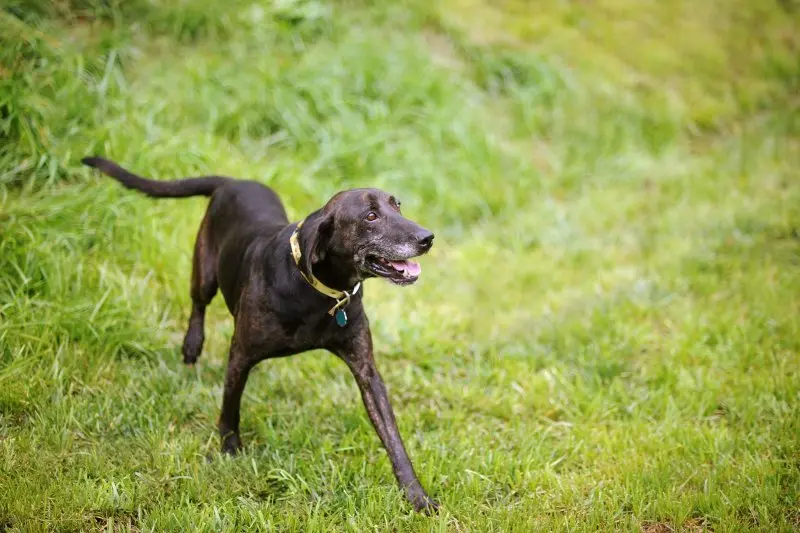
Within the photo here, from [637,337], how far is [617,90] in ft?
16.0

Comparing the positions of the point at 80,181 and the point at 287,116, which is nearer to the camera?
the point at 80,181

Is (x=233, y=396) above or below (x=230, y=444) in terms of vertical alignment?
above

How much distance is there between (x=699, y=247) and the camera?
6.73m

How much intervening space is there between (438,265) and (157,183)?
8.52 feet

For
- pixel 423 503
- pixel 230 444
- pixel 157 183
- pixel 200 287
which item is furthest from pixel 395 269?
pixel 157 183

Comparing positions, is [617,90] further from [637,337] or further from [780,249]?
[637,337]

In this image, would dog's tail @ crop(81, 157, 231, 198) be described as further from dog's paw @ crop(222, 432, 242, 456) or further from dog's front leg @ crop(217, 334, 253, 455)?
dog's paw @ crop(222, 432, 242, 456)

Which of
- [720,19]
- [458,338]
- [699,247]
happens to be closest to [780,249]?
[699,247]

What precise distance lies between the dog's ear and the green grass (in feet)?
3.43

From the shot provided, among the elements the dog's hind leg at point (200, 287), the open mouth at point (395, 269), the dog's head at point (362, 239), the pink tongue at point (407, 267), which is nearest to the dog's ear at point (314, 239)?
the dog's head at point (362, 239)

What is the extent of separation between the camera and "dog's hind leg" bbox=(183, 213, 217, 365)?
456cm

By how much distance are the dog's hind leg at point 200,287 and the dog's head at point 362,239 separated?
125 centimetres

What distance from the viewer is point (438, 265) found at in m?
6.53

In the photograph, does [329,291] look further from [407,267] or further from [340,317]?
[407,267]
